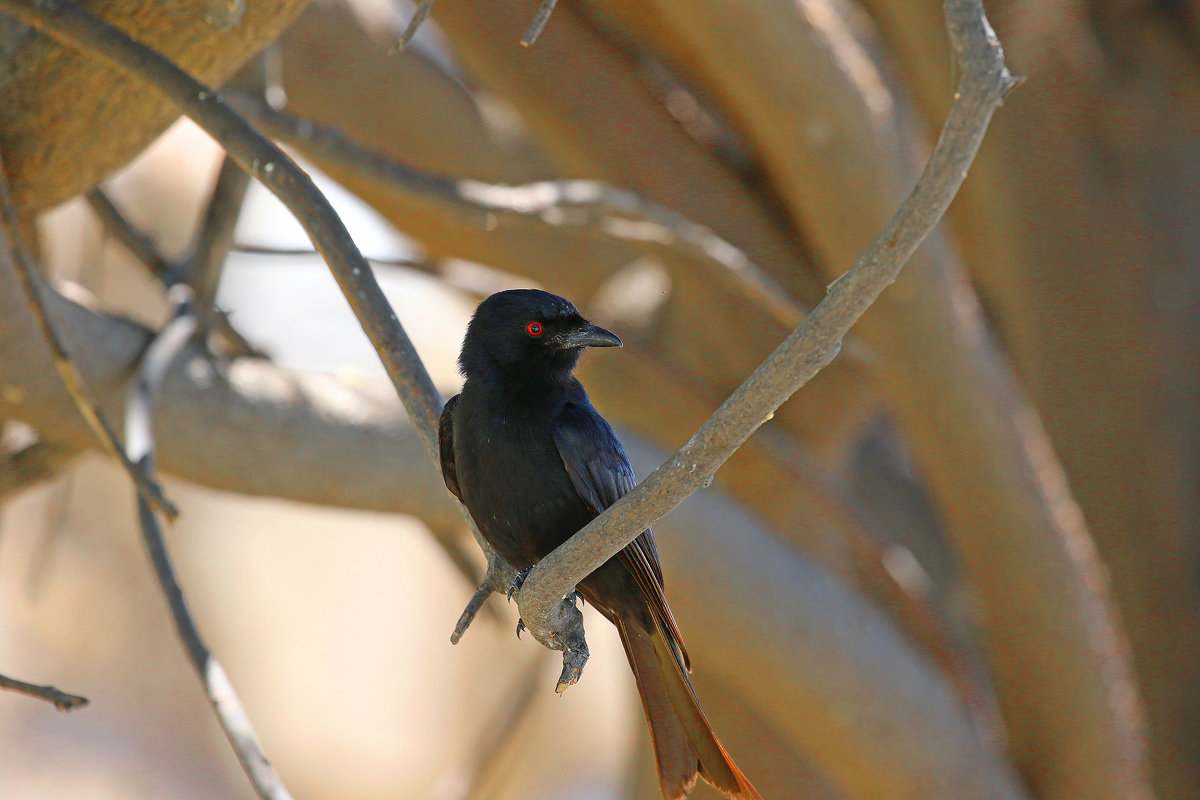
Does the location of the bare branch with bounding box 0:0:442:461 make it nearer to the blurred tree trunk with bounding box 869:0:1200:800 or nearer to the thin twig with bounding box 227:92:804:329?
the thin twig with bounding box 227:92:804:329

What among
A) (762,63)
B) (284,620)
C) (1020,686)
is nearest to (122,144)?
(762,63)

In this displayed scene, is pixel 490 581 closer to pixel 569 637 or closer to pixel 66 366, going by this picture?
pixel 569 637

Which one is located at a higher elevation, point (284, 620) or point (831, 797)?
point (284, 620)

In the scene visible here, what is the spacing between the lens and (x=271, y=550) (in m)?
11.9

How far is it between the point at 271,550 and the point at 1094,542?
29.5 feet

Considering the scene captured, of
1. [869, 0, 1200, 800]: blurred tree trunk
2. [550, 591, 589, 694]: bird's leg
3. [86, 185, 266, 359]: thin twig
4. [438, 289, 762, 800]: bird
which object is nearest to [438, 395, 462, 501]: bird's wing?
[438, 289, 762, 800]: bird

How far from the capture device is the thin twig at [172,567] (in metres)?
2.17

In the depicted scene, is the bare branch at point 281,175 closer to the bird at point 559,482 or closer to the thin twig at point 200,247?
the bird at point 559,482

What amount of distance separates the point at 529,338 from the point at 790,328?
7.10 feet

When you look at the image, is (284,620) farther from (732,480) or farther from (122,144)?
(122,144)

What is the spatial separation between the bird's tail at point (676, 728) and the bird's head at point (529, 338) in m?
0.58

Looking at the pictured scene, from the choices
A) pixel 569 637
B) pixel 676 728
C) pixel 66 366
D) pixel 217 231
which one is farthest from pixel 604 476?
pixel 217 231

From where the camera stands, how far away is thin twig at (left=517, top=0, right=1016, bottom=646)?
130 cm

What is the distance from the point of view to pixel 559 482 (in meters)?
2.21
